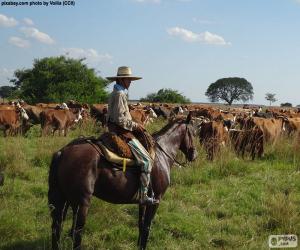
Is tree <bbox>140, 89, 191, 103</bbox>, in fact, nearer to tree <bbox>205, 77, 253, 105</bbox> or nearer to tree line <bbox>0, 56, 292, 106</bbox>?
tree line <bbox>0, 56, 292, 106</bbox>

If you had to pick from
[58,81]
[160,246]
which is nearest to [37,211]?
[160,246]

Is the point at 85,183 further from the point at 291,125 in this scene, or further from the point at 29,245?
the point at 291,125

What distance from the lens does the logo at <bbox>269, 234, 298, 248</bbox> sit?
21.2 feet

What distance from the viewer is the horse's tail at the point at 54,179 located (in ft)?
20.2

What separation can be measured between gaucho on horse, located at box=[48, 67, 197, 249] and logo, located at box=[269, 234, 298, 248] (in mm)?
1719

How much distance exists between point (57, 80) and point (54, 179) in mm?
30397

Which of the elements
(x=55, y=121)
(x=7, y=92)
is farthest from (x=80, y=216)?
(x=7, y=92)

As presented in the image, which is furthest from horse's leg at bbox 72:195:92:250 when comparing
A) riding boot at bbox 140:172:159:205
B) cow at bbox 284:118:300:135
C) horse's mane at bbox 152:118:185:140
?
cow at bbox 284:118:300:135

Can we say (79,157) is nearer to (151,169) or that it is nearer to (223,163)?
(151,169)

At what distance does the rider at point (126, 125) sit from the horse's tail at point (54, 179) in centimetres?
84

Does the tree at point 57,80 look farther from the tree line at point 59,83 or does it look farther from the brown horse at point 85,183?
the brown horse at point 85,183

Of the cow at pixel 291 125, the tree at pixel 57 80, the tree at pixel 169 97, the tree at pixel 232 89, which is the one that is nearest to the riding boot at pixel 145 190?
the cow at pixel 291 125

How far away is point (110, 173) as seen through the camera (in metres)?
6.14

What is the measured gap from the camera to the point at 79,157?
19.7 ft
